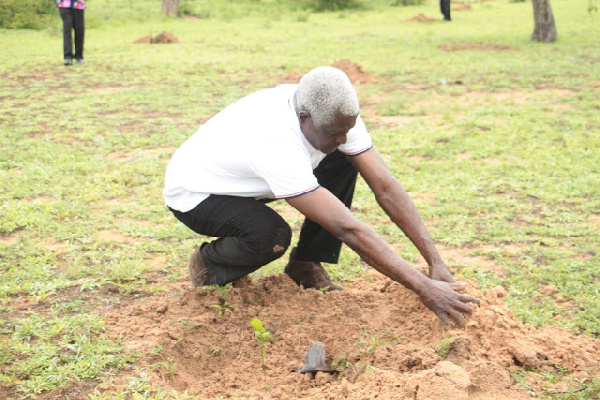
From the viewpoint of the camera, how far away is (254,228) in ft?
10.3

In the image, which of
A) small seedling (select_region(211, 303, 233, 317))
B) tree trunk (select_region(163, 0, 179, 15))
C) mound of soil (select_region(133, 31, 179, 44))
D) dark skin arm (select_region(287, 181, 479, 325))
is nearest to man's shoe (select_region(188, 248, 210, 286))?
small seedling (select_region(211, 303, 233, 317))

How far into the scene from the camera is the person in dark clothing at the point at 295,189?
276cm

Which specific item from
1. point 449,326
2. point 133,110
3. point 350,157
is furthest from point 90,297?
point 133,110

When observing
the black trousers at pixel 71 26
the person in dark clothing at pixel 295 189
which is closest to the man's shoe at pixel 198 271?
the person in dark clothing at pixel 295 189

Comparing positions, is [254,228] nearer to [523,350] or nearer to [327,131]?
[327,131]

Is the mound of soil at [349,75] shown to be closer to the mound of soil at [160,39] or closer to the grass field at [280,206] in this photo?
the grass field at [280,206]

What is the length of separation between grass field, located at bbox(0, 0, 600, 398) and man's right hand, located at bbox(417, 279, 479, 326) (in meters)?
0.59

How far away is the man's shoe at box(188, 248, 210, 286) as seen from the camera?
11.4ft

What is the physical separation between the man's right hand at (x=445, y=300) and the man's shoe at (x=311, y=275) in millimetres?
862

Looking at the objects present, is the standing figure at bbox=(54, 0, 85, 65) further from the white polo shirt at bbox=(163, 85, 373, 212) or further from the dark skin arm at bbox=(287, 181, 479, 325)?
the dark skin arm at bbox=(287, 181, 479, 325)

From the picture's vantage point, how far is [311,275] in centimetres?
366

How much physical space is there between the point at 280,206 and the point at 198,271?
1.59m

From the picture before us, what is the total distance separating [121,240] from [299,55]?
7.99 metres

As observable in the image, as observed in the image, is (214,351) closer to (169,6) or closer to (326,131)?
(326,131)
